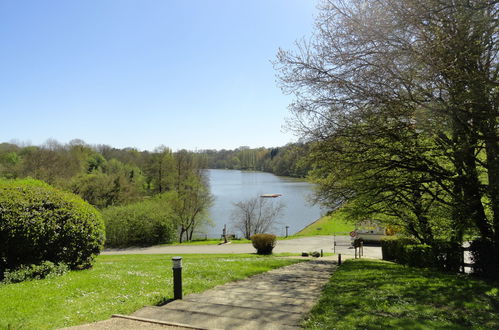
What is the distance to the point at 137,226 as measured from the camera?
32250 mm

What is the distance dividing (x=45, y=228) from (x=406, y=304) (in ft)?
26.3

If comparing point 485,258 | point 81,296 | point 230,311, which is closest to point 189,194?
point 485,258

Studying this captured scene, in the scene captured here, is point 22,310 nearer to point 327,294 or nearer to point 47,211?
point 47,211

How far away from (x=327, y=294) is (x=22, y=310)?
521 cm

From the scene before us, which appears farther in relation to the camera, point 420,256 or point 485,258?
point 420,256

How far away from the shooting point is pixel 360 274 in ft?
29.9

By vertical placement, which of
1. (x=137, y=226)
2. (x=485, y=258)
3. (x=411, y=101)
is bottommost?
(x=137, y=226)

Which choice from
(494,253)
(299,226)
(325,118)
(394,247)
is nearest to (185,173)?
(299,226)

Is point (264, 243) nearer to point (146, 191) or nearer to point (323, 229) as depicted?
point (323, 229)

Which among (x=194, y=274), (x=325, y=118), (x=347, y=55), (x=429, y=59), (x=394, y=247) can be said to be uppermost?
(x=347, y=55)

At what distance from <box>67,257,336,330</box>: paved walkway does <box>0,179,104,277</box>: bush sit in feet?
13.6

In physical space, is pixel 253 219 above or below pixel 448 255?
below

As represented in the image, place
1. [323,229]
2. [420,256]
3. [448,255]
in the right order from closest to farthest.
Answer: [448,255] < [420,256] < [323,229]

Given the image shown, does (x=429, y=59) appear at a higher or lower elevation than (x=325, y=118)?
higher
